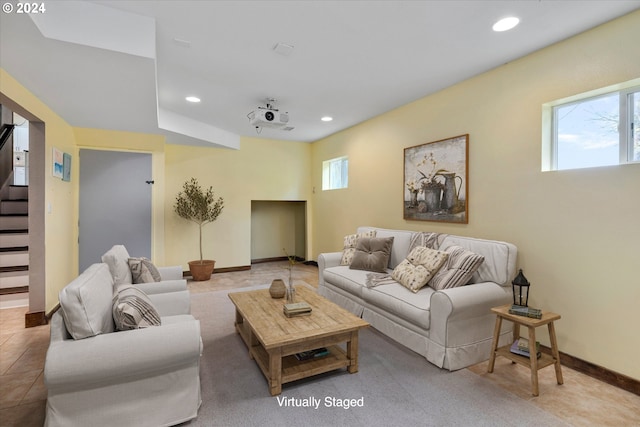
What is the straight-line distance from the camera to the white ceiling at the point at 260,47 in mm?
2057

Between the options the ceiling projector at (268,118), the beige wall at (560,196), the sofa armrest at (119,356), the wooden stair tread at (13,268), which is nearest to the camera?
the sofa armrest at (119,356)

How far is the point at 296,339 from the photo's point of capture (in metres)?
2.03

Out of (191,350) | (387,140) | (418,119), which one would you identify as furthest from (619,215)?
(191,350)

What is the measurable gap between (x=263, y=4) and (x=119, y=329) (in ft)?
7.43

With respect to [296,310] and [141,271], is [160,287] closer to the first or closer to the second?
[141,271]

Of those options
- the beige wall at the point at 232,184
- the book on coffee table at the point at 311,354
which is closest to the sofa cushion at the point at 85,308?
the book on coffee table at the point at 311,354

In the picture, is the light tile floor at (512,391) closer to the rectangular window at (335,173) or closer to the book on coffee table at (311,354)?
the book on coffee table at (311,354)

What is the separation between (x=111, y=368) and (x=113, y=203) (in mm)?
3750

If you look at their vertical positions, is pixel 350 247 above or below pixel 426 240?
below

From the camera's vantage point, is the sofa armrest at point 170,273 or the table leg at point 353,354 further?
the sofa armrest at point 170,273

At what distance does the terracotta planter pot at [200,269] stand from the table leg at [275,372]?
3.58 metres

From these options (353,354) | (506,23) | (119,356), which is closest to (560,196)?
(506,23)

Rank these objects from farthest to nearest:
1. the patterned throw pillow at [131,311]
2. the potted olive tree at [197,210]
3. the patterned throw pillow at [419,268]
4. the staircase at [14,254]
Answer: the potted olive tree at [197,210] → the staircase at [14,254] → the patterned throw pillow at [419,268] → the patterned throw pillow at [131,311]

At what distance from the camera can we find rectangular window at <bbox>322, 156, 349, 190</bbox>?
224 inches
